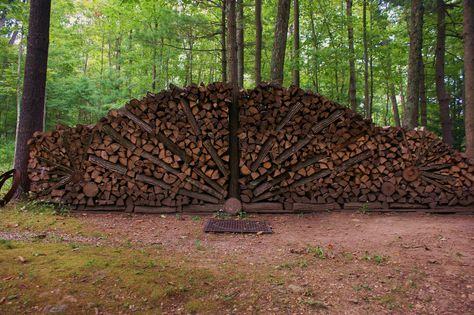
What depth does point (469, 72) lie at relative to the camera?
782 centimetres

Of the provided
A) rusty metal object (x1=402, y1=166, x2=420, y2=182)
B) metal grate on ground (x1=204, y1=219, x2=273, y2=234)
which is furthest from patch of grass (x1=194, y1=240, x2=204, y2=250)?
rusty metal object (x1=402, y1=166, x2=420, y2=182)

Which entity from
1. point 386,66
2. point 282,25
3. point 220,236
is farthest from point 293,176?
point 386,66

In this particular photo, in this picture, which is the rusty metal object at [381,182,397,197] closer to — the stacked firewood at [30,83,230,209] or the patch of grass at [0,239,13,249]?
the stacked firewood at [30,83,230,209]

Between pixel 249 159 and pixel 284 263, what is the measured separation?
304cm

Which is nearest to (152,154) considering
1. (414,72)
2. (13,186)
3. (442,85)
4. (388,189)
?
(13,186)

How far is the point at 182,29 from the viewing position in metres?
13.3

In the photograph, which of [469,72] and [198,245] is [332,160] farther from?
[469,72]

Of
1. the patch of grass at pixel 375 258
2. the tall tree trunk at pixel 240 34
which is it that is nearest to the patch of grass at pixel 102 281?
the patch of grass at pixel 375 258

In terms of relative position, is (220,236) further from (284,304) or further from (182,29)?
(182,29)

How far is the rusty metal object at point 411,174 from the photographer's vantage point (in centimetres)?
679

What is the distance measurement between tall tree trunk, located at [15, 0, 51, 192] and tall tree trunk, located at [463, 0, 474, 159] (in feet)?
31.7

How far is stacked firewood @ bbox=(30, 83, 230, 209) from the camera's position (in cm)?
660

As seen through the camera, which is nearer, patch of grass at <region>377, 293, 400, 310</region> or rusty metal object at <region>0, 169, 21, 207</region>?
patch of grass at <region>377, 293, 400, 310</region>

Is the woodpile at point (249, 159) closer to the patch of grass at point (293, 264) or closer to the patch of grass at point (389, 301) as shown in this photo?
the patch of grass at point (293, 264)
